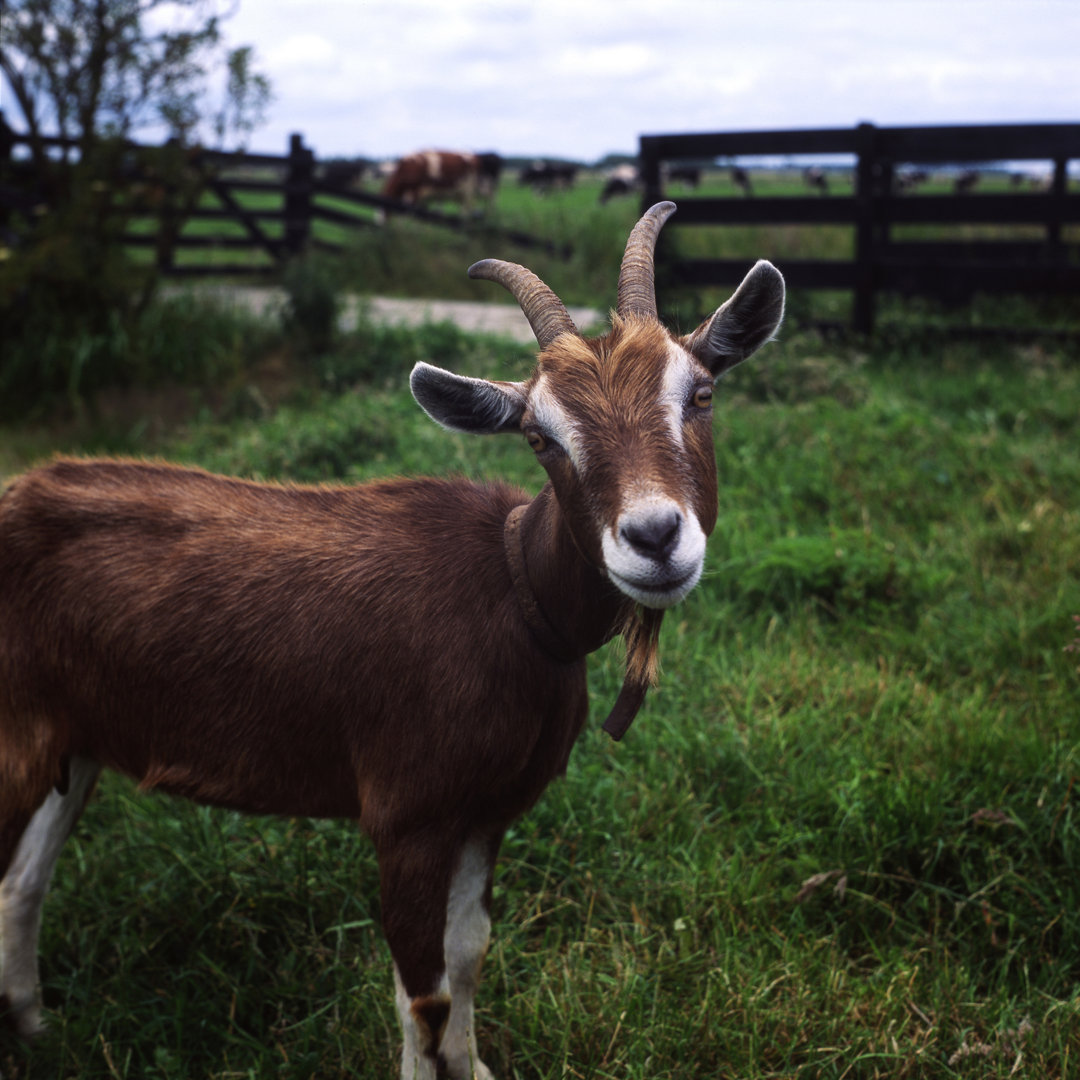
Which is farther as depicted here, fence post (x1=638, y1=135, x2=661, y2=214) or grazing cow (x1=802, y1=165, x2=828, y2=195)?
grazing cow (x1=802, y1=165, x2=828, y2=195)

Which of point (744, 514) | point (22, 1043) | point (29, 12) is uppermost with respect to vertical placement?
point (29, 12)

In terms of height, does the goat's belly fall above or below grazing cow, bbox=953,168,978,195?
below

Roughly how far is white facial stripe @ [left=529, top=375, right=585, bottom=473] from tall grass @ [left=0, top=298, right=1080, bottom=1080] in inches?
17.7

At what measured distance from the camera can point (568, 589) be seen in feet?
7.58

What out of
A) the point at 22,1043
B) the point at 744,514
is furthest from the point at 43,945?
the point at 744,514

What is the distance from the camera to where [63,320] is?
8.34m

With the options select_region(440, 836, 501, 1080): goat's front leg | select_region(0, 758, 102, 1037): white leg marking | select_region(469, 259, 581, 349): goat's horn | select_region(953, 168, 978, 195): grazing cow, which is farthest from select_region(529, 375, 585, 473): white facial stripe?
select_region(953, 168, 978, 195): grazing cow

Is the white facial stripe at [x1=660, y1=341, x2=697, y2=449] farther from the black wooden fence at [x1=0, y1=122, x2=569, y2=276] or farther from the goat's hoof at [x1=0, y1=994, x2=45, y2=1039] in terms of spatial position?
the black wooden fence at [x1=0, y1=122, x2=569, y2=276]

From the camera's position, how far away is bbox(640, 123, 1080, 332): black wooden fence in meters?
8.36

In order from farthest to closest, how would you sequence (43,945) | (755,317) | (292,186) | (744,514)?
1. (292,186)
2. (744,514)
3. (43,945)
4. (755,317)

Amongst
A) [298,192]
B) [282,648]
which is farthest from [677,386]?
[298,192]

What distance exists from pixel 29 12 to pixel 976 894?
8.90 m

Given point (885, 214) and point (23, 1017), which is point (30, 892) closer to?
point (23, 1017)

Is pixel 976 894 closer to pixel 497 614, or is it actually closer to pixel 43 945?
pixel 497 614
